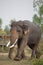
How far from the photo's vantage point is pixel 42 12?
116ft

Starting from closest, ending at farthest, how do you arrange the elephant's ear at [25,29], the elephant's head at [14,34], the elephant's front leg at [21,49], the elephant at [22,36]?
the elephant's head at [14,34]
the elephant at [22,36]
the elephant's front leg at [21,49]
the elephant's ear at [25,29]

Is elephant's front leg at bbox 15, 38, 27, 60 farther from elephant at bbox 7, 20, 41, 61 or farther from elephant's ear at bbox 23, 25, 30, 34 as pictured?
elephant's ear at bbox 23, 25, 30, 34

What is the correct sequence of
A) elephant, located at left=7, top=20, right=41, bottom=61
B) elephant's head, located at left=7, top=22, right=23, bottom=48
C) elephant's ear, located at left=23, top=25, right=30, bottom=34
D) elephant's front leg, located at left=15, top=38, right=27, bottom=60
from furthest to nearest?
1. elephant's ear, located at left=23, top=25, right=30, bottom=34
2. elephant's front leg, located at left=15, top=38, right=27, bottom=60
3. elephant, located at left=7, top=20, right=41, bottom=61
4. elephant's head, located at left=7, top=22, right=23, bottom=48

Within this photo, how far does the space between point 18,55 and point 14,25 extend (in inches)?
39.4

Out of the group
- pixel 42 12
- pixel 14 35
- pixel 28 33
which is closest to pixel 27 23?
pixel 28 33

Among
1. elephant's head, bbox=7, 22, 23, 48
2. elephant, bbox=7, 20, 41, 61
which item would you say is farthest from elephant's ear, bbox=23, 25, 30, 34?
elephant's head, bbox=7, 22, 23, 48

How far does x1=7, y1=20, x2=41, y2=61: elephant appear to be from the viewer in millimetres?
9909

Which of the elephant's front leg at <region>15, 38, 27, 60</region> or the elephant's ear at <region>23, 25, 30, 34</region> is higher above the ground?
the elephant's ear at <region>23, 25, 30, 34</region>

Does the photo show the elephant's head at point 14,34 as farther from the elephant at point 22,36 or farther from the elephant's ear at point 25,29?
the elephant's ear at point 25,29

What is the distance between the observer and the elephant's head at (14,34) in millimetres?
9703

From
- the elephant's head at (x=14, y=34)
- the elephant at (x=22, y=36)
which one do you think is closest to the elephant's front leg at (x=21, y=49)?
the elephant at (x=22, y=36)

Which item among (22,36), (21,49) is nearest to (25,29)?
(22,36)

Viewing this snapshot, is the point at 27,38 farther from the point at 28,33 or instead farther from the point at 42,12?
the point at 42,12

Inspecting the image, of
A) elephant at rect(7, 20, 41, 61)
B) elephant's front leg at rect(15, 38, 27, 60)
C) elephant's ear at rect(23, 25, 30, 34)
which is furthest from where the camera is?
elephant's ear at rect(23, 25, 30, 34)
